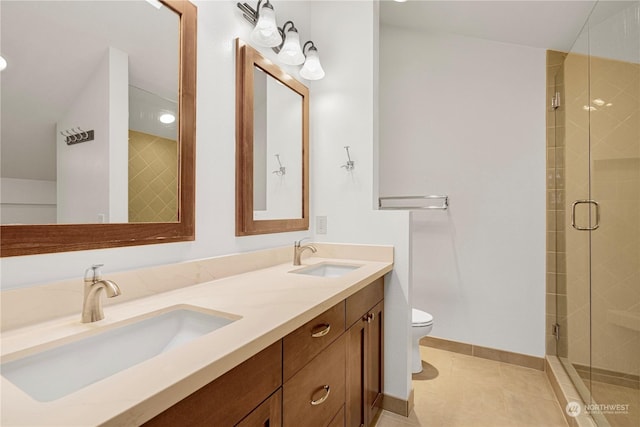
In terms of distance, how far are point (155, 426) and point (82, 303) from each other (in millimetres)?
562

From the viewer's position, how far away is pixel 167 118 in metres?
1.19

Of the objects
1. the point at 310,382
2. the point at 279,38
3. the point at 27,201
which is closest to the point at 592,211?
the point at 310,382

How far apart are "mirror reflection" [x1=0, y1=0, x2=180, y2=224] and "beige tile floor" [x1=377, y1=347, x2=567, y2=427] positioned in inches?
66.8

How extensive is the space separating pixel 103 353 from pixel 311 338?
0.56m

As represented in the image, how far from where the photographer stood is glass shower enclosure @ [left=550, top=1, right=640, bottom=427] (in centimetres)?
140

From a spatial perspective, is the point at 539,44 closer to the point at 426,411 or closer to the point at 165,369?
the point at 426,411

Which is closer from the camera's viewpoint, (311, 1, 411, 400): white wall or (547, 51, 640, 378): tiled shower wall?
(547, 51, 640, 378): tiled shower wall

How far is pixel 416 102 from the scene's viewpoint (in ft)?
8.71

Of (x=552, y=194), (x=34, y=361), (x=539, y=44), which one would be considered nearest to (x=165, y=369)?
(x=34, y=361)

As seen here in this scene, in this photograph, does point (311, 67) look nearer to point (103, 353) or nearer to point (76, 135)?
point (76, 135)

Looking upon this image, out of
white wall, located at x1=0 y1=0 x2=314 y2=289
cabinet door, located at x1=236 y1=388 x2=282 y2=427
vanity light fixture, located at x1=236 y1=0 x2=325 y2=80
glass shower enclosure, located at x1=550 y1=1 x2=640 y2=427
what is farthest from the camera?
vanity light fixture, located at x1=236 y1=0 x2=325 y2=80

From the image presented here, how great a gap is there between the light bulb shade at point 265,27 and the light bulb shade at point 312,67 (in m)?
0.33

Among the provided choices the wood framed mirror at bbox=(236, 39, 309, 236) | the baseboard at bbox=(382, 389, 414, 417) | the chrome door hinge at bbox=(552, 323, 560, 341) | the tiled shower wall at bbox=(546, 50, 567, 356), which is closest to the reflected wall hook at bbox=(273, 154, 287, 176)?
the wood framed mirror at bbox=(236, 39, 309, 236)

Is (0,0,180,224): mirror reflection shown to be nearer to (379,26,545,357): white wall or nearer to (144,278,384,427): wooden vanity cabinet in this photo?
(144,278,384,427): wooden vanity cabinet
